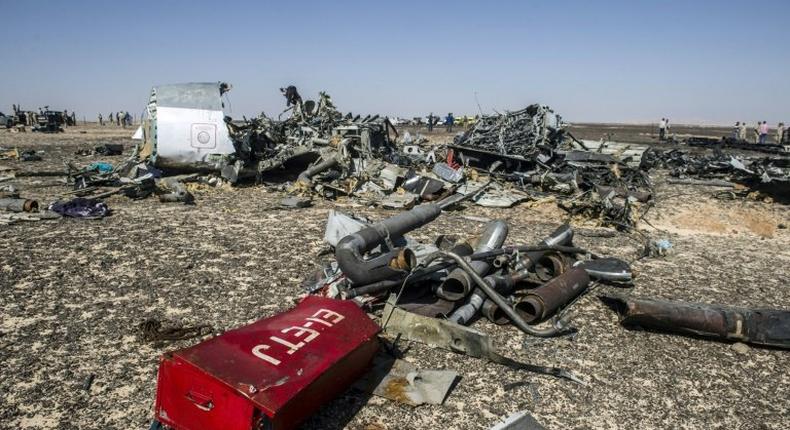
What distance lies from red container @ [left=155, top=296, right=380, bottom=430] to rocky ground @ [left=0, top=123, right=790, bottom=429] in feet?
1.75

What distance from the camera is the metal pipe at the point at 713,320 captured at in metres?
4.87

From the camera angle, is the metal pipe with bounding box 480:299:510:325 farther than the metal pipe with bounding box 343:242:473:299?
Yes

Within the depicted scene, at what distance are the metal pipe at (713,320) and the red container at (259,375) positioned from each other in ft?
10.7

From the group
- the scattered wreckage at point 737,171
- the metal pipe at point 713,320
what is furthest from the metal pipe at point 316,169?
the scattered wreckage at point 737,171

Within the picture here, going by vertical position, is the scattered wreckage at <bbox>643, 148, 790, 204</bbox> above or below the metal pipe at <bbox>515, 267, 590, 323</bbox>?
above

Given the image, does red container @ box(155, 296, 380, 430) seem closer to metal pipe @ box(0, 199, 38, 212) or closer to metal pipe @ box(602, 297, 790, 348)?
metal pipe @ box(602, 297, 790, 348)

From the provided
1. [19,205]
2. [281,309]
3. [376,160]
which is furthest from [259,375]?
[376,160]

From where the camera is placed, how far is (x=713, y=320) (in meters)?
4.95

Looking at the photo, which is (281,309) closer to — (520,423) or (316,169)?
(520,423)

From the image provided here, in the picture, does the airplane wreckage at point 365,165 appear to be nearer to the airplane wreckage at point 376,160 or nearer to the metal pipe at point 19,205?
the airplane wreckage at point 376,160

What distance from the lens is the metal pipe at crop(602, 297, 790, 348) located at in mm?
4867

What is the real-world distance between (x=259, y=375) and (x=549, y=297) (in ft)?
11.5

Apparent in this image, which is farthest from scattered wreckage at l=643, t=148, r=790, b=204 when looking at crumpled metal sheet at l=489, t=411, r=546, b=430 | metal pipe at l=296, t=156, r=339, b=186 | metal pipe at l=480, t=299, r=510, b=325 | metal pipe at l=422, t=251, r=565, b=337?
crumpled metal sheet at l=489, t=411, r=546, b=430

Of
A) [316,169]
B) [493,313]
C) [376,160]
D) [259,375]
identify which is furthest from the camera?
→ [376,160]
